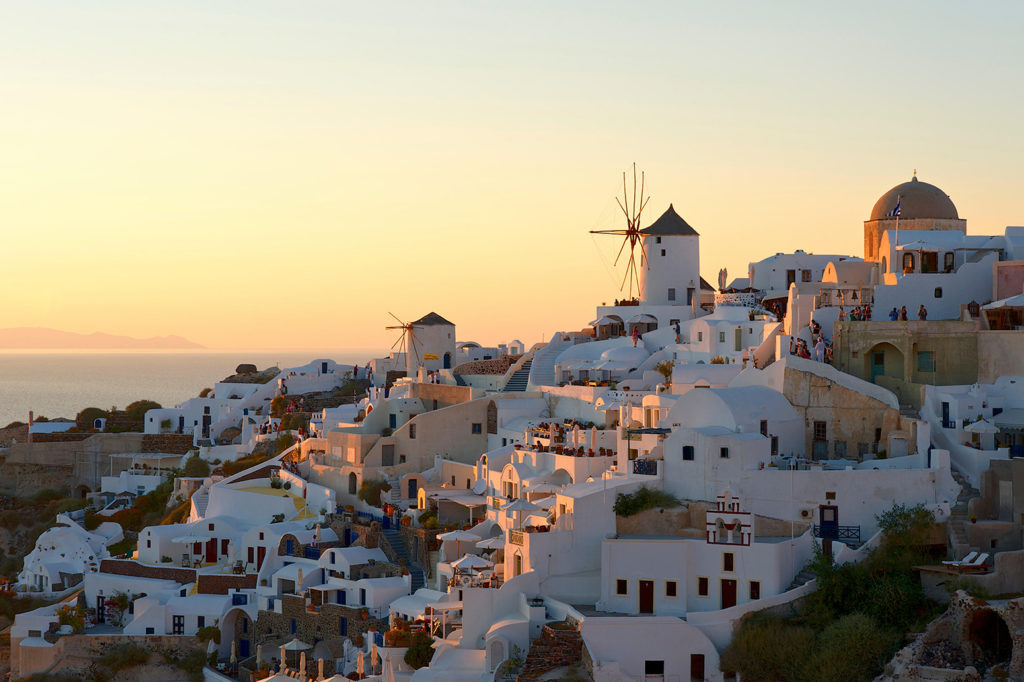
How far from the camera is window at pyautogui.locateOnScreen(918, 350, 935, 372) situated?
39344mm

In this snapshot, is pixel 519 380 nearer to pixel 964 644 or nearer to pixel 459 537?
pixel 459 537

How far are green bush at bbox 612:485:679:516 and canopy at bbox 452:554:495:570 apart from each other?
3.64 metres

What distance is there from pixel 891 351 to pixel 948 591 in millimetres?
9861

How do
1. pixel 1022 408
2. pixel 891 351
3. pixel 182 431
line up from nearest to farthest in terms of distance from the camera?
1. pixel 1022 408
2. pixel 891 351
3. pixel 182 431

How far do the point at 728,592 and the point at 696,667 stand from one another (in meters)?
1.97

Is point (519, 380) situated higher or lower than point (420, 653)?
higher

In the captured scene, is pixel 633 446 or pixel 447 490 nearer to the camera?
pixel 633 446

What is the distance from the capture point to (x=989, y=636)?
30.3 meters

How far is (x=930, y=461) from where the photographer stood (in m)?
34.9

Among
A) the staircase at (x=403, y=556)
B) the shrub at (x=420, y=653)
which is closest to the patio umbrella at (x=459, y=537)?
the staircase at (x=403, y=556)

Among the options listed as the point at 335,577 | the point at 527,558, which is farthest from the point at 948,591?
the point at 335,577

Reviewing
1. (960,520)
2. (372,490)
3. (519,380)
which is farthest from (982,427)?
(519,380)

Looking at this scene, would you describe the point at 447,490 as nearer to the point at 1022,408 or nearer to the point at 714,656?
the point at 714,656

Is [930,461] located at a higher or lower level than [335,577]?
higher
